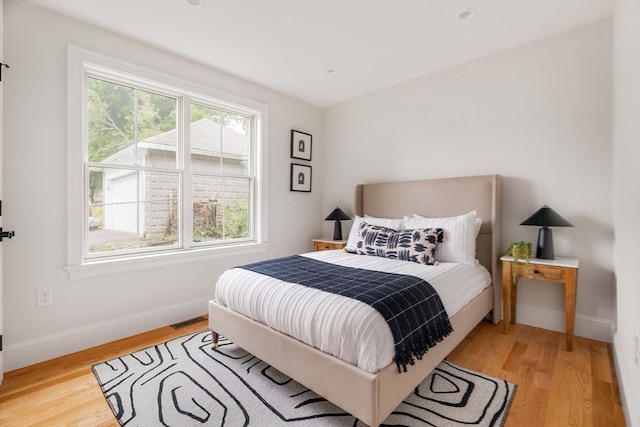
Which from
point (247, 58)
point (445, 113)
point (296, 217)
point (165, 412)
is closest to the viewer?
point (165, 412)

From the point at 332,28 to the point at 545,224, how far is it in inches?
92.2

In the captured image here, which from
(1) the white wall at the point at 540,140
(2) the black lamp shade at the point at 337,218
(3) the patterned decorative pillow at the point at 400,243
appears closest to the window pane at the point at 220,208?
(2) the black lamp shade at the point at 337,218

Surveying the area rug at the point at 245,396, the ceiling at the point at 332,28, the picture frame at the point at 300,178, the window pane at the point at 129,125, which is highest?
the ceiling at the point at 332,28

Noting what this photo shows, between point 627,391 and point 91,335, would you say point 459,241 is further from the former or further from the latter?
point 91,335

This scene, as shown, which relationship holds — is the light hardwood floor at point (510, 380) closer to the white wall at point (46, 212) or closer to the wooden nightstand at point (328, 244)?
the white wall at point (46, 212)

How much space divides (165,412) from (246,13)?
268cm

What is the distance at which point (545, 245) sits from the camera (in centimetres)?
245

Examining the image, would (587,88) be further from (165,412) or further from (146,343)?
(146,343)

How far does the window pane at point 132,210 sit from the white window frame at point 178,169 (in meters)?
0.08

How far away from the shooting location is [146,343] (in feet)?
8.00

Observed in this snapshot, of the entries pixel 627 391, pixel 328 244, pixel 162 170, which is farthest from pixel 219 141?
pixel 627 391

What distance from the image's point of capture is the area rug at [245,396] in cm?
154

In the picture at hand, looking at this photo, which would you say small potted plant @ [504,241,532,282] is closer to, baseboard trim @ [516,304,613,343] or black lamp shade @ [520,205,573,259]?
black lamp shade @ [520,205,573,259]

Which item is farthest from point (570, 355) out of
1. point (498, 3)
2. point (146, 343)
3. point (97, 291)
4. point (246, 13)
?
point (97, 291)
